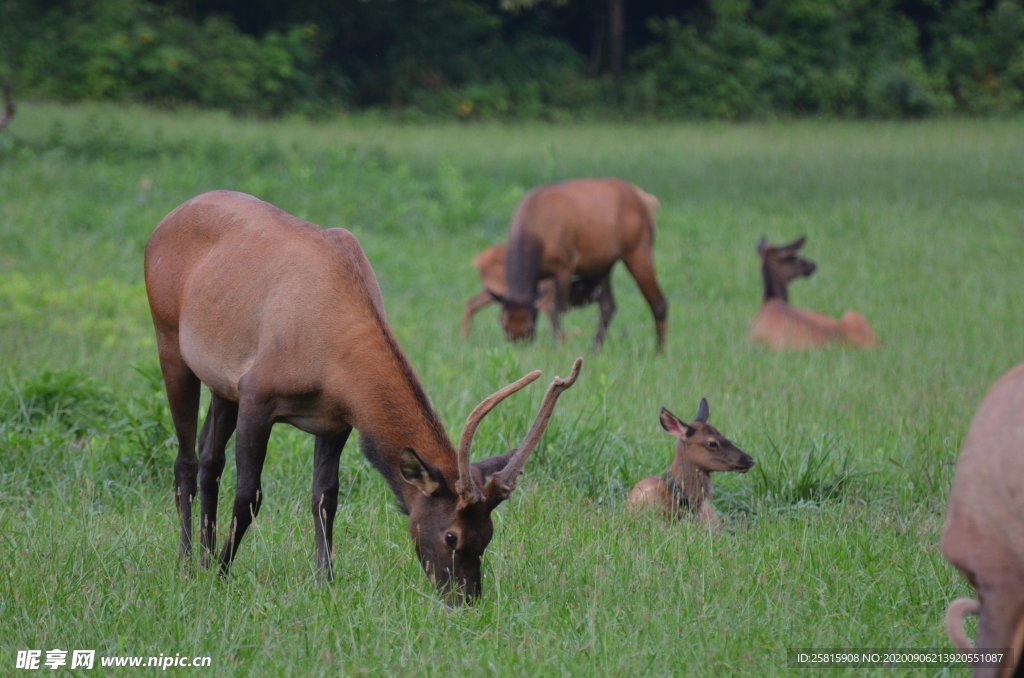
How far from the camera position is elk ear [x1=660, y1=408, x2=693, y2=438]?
22.8ft

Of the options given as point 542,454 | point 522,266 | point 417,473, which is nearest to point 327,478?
point 417,473

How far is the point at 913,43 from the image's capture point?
37375mm

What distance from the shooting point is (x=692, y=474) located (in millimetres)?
6824

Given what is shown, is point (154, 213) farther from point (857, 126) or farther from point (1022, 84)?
point (1022, 84)

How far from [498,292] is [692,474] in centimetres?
589

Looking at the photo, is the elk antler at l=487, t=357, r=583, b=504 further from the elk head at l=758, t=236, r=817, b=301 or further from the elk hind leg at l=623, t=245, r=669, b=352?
the elk head at l=758, t=236, r=817, b=301

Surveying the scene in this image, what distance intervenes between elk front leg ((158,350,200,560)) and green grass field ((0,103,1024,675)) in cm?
25

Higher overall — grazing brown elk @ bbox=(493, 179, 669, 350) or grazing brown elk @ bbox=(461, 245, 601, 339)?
grazing brown elk @ bbox=(493, 179, 669, 350)

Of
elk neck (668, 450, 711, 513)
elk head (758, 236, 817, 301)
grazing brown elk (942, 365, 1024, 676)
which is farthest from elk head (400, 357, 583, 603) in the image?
elk head (758, 236, 817, 301)

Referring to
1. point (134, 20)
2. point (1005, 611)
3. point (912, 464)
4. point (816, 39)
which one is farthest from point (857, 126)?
point (1005, 611)

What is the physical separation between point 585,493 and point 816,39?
32420 mm

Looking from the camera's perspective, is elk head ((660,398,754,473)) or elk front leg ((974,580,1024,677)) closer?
elk front leg ((974,580,1024,677))

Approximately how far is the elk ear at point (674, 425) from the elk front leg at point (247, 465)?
2366mm

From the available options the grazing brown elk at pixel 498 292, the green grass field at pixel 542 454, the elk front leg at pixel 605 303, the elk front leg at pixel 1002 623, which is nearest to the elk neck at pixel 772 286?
the green grass field at pixel 542 454
